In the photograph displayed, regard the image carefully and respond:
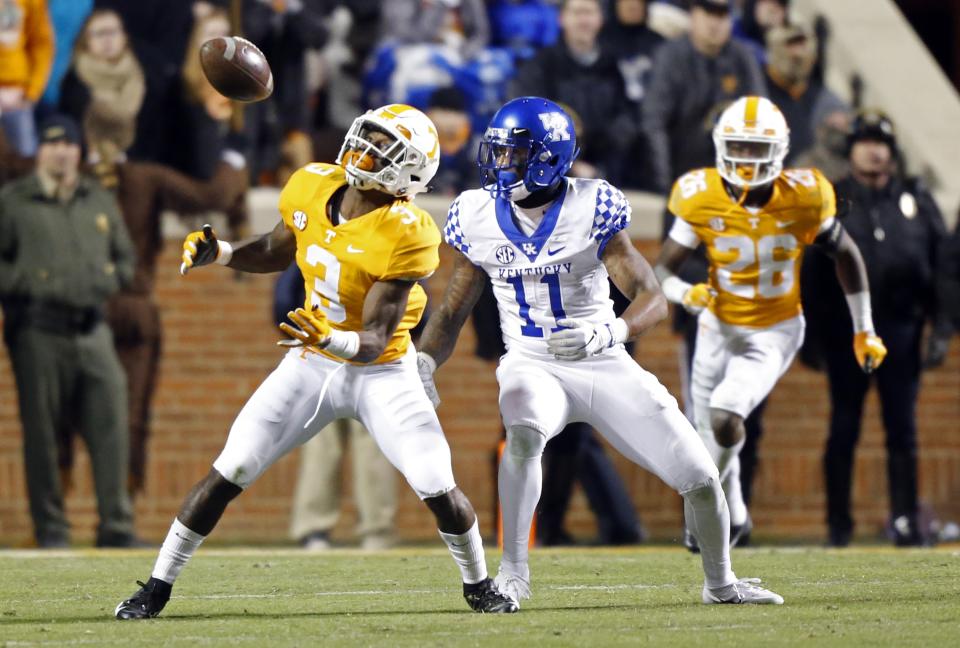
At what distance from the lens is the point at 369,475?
416 inches

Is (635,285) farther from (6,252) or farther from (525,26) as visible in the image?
(525,26)

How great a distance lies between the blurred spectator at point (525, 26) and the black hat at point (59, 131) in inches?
124

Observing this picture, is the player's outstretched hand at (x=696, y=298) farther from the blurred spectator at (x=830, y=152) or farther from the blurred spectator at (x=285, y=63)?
the blurred spectator at (x=285, y=63)

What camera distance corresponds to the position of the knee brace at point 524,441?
21.7 ft

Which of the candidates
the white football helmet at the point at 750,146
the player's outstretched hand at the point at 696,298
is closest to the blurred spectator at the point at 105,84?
the white football helmet at the point at 750,146

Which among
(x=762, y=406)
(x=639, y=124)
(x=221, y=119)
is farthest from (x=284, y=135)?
(x=762, y=406)

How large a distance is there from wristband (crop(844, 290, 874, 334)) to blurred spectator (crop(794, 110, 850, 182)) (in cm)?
197

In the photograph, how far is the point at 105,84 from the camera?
11.0 metres

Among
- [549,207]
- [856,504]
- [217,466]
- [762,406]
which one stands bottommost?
[856,504]

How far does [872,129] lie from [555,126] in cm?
394

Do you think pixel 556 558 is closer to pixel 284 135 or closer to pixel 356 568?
pixel 356 568

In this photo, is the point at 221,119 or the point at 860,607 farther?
the point at 221,119

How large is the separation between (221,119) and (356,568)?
356 centimetres

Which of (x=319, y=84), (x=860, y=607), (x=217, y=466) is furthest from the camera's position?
(x=319, y=84)
